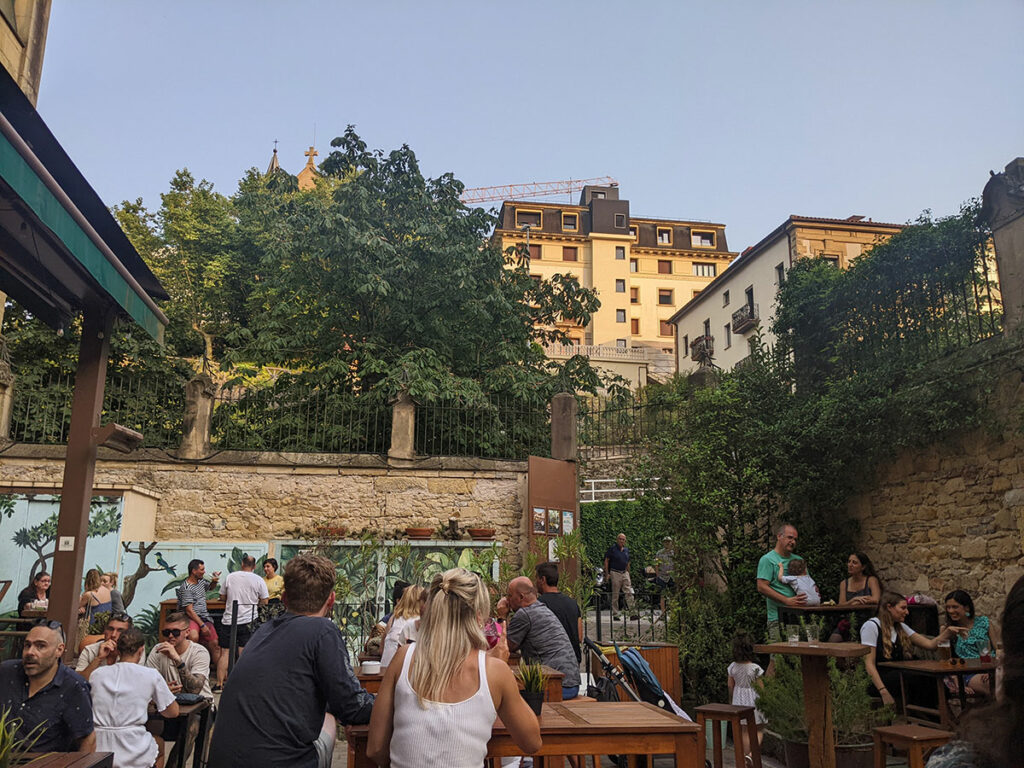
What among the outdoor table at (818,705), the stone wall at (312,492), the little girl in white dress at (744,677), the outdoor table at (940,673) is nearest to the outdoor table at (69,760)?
the outdoor table at (818,705)

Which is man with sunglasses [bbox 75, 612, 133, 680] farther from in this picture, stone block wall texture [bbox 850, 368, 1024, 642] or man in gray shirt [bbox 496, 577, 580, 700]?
stone block wall texture [bbox 850, 368, 1024, 642]

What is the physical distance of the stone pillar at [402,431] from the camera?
1254 cm

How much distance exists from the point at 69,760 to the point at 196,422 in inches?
372

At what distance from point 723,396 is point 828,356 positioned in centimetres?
148

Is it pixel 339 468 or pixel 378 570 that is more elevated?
pixel 339 468

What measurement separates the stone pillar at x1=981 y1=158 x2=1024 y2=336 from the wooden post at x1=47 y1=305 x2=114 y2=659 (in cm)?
815

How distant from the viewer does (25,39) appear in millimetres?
8953

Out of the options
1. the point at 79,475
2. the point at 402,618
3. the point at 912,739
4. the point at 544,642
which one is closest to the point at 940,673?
the point at 912,739

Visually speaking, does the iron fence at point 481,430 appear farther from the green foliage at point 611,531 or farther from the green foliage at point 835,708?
the green foliage at point 611,531

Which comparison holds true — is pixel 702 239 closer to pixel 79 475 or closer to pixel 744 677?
pixel 744 677

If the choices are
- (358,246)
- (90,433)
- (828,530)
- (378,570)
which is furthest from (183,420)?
(828,530)

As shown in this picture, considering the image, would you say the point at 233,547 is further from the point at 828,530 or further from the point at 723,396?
the point at 828,530

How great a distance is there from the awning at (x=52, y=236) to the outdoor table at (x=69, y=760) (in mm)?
2586

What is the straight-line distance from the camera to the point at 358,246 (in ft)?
49.9
